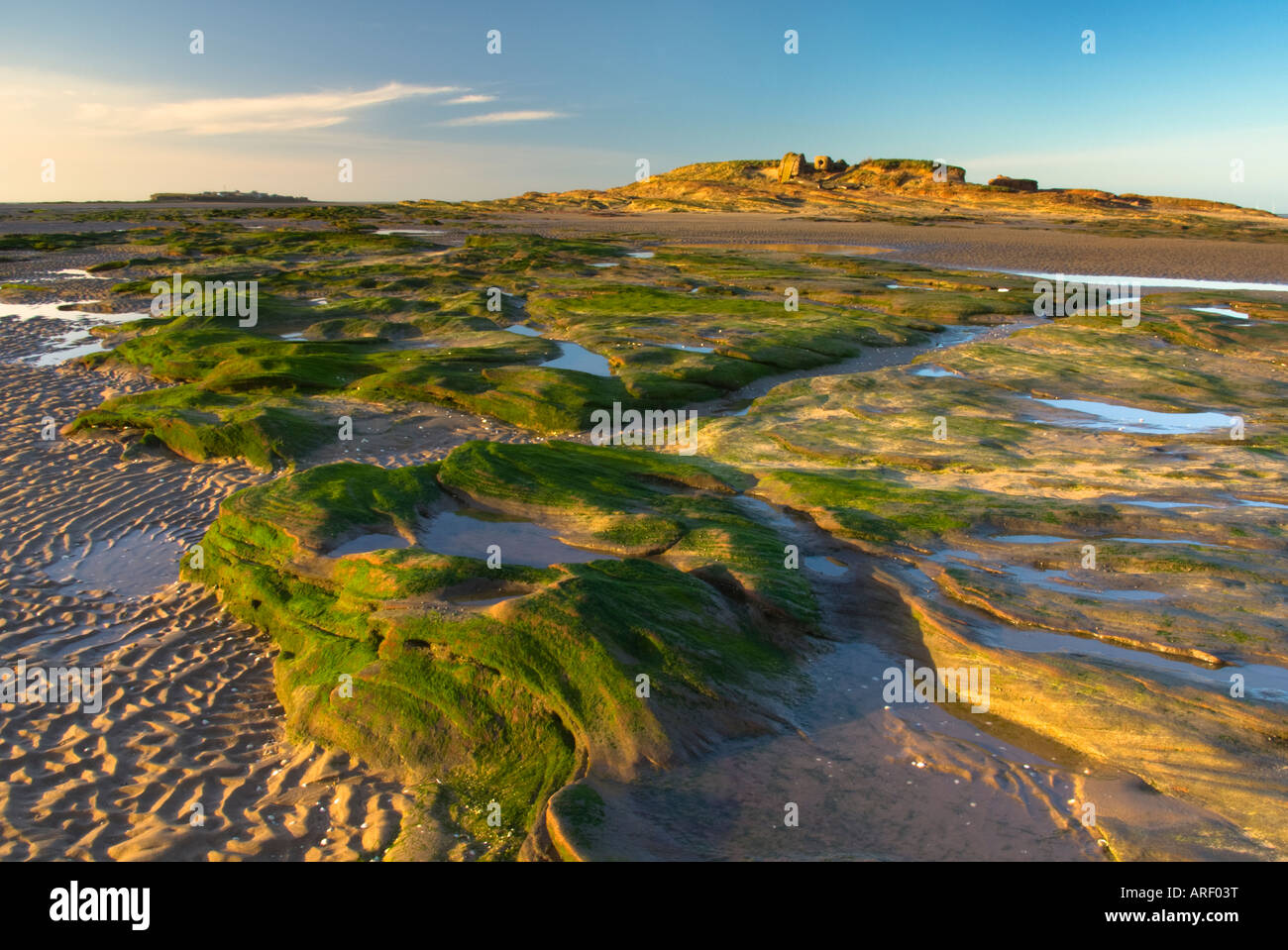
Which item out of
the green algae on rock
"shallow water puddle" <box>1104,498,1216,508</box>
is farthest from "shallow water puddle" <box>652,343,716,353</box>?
"shallow water puddle" <box>1104,498,1216,508</box>

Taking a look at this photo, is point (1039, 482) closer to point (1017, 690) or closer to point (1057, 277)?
point (1017, 690)

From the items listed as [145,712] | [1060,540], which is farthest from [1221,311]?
[145,712]

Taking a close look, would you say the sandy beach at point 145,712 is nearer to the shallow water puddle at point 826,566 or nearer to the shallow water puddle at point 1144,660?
the shallow water puddle at point 826,566

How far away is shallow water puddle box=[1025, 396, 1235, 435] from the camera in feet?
42.3

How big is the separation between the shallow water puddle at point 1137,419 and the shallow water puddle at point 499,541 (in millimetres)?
9178

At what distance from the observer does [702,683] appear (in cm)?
573

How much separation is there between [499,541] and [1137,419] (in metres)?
11.4

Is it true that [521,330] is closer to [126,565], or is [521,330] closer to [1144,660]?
[126,565]

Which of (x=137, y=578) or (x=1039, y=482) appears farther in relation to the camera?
(x=1039, y=482)

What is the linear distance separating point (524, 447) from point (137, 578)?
14.7 ft

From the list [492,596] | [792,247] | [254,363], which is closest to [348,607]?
[492,596]

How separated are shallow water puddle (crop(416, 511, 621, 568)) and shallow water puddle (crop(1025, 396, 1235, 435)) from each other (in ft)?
30.1

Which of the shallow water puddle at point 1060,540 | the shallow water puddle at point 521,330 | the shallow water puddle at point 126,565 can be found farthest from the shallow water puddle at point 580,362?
the shallow water puddle at point 1060,540
